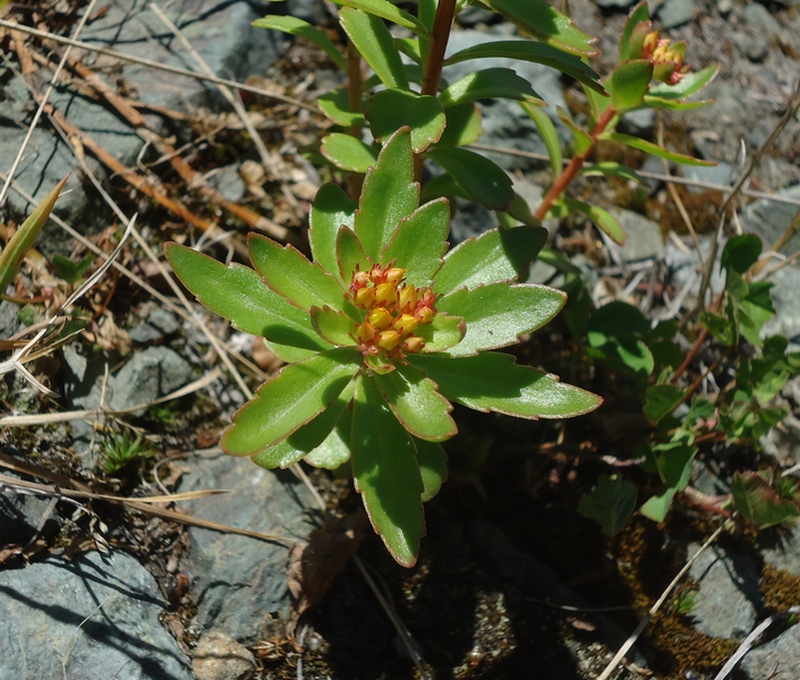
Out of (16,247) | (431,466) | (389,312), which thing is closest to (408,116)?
(389,312)

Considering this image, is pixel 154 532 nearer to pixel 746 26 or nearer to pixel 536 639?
pixel 536 639

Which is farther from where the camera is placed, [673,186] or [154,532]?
[673,186]

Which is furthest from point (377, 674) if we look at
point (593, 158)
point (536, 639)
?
point (593, 158)

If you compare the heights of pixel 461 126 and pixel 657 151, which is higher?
pixel 461 126

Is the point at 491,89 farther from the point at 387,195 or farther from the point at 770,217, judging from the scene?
the point at 770,217

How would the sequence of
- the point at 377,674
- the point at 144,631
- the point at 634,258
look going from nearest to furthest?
the point at 144,631
the point at 377,674
the point at 634,258

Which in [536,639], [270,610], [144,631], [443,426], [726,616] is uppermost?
[443,426]

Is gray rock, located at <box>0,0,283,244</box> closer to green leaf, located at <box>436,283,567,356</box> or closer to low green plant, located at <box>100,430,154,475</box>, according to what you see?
low green plant, located at <box>100,430,154,475</box>

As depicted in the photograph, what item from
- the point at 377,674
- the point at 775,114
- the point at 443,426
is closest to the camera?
the point at 443,426
